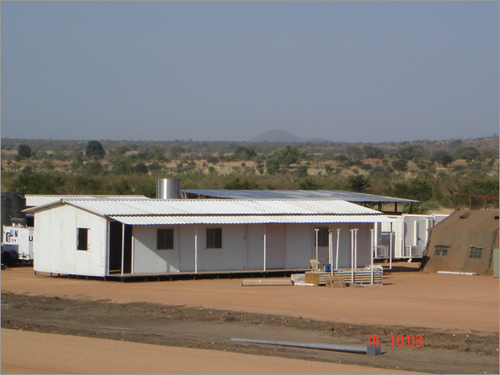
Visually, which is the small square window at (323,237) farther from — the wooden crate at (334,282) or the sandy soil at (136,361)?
the sandy soil at (136,361)

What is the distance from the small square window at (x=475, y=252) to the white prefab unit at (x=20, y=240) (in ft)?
59.0

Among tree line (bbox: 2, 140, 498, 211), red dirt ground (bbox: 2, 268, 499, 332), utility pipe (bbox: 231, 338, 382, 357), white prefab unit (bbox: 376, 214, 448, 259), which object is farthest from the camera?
tree line (bbox: 2, 140, 498, 211)

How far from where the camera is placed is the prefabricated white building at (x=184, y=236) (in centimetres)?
2333

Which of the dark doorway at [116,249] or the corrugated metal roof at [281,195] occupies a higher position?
the corrugated metal roof at [281,195]

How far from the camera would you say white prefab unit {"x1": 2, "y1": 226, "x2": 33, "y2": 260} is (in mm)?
28312

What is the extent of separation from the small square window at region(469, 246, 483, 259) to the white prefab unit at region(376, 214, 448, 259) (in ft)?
16.2

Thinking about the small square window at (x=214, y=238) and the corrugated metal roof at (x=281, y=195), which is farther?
the corrugated metal roof at (x=281, y=195)

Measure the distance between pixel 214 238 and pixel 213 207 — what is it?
1.94 meters

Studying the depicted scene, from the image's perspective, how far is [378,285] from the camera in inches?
901

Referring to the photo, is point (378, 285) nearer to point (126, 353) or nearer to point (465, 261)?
point (465, 261)
